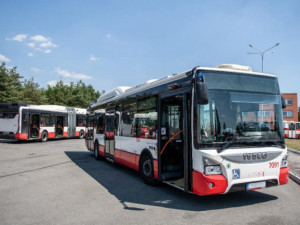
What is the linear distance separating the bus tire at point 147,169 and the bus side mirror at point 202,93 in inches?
116

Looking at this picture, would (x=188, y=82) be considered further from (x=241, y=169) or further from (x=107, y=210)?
(x=107, y=210)

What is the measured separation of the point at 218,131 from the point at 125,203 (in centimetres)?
254

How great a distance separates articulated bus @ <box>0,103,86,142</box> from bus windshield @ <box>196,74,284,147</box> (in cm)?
1894

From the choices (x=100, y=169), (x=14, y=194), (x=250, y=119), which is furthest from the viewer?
(x=100, y=169)

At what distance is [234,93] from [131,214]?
323 cm

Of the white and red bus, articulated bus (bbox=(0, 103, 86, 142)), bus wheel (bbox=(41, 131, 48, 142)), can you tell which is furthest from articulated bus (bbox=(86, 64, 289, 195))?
the white and red bus

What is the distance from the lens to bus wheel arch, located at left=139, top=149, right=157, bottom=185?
749cm

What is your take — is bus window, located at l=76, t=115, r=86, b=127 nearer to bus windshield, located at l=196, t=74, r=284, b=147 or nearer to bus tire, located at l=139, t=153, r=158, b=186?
bus tire, located at l=139, t=153, r=158, b=186

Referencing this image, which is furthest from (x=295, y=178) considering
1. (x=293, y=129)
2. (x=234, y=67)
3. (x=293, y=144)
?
(x=293, y=129)

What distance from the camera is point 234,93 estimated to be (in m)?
5.80

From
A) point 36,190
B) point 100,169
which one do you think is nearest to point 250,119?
point 36,190

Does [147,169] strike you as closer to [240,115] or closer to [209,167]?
[209,167]

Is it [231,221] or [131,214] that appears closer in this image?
[231,221]

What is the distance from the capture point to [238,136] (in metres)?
5.52
